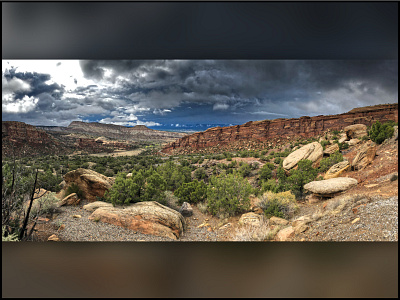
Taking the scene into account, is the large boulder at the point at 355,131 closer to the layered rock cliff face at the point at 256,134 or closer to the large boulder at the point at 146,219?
the layered rock cliff face at the point at 256,134

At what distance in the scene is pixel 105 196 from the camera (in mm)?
5168

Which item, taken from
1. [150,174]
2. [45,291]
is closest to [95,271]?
[45,291]

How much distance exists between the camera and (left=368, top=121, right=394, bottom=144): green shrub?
14.9 ft

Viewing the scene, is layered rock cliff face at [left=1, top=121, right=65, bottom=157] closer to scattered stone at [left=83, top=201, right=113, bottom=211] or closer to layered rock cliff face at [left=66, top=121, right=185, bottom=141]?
layered rock cliff face at [left=66, top=121, right=185, bottom=141]

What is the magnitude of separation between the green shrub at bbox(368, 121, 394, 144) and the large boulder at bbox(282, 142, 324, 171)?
1.10m

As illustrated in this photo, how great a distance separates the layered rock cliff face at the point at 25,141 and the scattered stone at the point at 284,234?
563 centimetres

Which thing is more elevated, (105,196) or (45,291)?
(105,196)

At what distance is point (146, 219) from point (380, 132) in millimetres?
5688

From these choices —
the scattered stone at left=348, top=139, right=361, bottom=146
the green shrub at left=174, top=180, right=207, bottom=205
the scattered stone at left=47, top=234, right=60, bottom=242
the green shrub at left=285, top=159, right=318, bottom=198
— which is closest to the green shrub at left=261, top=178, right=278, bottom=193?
the green shrub at left=285, top=159, right=318, bottom=198

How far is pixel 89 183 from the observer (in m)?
5.25

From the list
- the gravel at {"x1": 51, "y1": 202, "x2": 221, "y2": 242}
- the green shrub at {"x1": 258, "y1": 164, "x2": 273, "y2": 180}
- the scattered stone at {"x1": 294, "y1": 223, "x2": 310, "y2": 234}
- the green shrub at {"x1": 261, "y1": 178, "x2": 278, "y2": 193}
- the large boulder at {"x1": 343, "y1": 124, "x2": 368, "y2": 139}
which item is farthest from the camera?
the green shrub at {"x1": 258, "y1": 164, "x2": 273, "y2": 180}

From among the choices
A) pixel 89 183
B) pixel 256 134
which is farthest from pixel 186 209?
pixel 256 134
